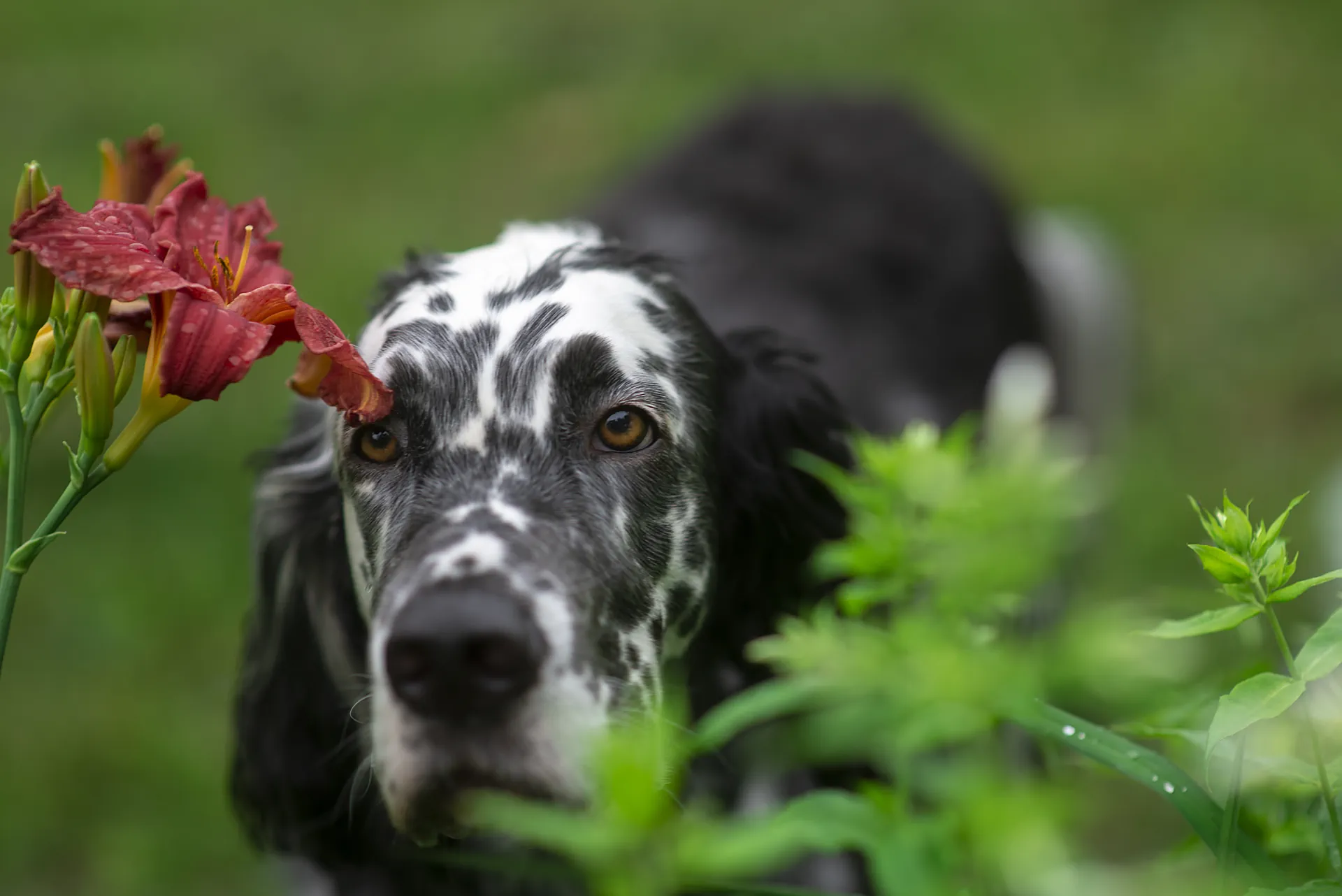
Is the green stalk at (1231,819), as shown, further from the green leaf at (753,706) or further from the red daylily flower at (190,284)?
the red daylily flower at (190,284)

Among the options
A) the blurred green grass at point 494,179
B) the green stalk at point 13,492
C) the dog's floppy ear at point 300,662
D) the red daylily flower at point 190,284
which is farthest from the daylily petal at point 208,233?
the blurred green grass at point 494,179

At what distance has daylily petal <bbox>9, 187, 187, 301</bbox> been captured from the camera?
1.29 m

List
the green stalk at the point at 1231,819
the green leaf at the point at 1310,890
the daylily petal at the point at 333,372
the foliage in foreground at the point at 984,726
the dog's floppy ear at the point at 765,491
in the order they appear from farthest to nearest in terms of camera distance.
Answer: the dog's floppy ear at the point at 765,491 < the daylily petal at the point at 333,372 < the green stalk at the point at 1231,819 < the green leaf at the point at 1310,890 < the foliage in foreground at the point at 984,726

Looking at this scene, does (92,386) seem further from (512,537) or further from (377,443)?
(377,443)

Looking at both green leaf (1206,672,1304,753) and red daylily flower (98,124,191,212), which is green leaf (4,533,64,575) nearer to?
red daylily flower (98,124,191,212)

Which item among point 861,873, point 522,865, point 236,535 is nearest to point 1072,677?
point 522,865

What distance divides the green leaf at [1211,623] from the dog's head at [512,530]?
789mm

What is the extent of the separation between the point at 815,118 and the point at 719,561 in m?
2.81

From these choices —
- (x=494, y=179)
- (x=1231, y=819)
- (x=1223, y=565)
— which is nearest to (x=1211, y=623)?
(x=1223, y=565)

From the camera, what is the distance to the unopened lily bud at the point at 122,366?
53.7 inches

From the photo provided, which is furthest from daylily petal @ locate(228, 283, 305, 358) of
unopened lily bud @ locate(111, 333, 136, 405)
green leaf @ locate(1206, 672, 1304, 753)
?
green leaf @ locate(1206, 672, 1304, 753)

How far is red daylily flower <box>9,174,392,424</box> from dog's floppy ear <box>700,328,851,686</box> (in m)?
0.97

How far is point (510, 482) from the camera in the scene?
1991 millimetres

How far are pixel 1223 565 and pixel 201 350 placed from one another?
104 centimetres
